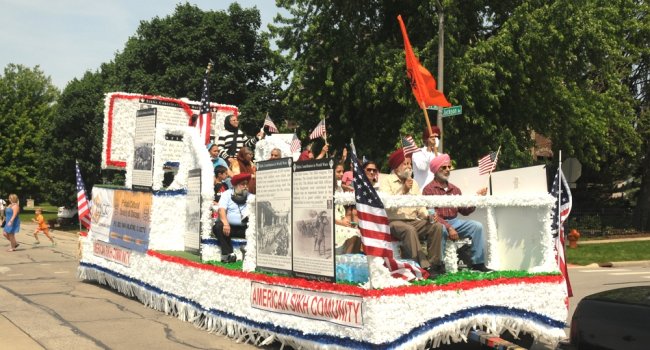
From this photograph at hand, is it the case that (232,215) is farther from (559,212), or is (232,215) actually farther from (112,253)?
(559,212)

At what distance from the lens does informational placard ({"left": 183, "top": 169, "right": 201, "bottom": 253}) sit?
9.98 m

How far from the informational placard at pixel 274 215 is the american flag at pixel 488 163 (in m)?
2.42

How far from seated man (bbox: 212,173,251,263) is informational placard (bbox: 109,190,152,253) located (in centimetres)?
203

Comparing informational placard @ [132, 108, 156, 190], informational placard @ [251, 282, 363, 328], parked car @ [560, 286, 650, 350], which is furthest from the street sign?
parked car @ [560, 286, 650, 350]

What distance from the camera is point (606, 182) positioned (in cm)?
3878

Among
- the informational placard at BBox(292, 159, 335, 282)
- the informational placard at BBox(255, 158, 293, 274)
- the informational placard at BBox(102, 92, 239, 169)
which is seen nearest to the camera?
the informational placard at BBox(292, 159, 335, 282)

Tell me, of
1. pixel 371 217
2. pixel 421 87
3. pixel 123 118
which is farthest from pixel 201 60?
pixel 371 217

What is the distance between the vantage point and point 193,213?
10.3 m

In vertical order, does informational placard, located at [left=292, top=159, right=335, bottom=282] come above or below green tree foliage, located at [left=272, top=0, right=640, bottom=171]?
Result: below

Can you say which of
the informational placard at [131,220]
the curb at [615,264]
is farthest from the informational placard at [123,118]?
the curb at [615,264]

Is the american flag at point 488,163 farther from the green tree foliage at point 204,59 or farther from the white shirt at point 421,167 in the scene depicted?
the green tree foliage at point 204,59

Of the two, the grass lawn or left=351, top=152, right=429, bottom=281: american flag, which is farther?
the grass lawn

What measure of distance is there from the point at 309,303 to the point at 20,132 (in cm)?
6180

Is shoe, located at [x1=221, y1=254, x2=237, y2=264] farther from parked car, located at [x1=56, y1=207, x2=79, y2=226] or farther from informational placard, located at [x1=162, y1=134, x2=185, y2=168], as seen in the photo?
parked car, located at [x1=56, y1=207, x2=79, y2=226]
